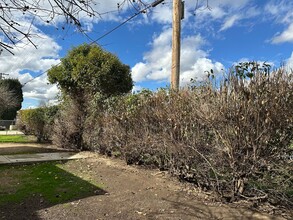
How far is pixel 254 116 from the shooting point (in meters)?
4.82

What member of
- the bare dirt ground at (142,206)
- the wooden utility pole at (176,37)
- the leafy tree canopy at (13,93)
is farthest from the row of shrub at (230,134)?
the leafy tree canopy at (13,93)

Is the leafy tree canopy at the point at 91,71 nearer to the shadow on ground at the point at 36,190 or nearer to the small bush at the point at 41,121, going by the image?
the small bush at the point at 41,121

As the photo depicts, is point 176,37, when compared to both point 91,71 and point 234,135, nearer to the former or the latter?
point 234,135

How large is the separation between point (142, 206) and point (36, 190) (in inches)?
96.4

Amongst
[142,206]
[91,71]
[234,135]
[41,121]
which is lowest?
[142,206]

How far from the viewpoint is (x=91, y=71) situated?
16.2 metres

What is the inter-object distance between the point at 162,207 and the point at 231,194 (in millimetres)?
1287

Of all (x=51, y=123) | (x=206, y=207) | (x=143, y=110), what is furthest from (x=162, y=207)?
(x=51, y=123)

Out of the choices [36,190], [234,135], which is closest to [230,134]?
[234,135]

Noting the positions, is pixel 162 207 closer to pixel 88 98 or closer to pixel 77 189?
pixel 77 189

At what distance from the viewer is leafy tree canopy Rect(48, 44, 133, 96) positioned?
16.3 m

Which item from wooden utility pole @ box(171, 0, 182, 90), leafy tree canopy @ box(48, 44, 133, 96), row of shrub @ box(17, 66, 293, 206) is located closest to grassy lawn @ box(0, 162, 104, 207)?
row of shrub @ box(17, 66, 293, 206)

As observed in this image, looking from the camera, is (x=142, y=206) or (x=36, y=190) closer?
(x=142, y=206)

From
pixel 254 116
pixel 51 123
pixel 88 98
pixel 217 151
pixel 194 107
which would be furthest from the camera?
pixel 51 123
